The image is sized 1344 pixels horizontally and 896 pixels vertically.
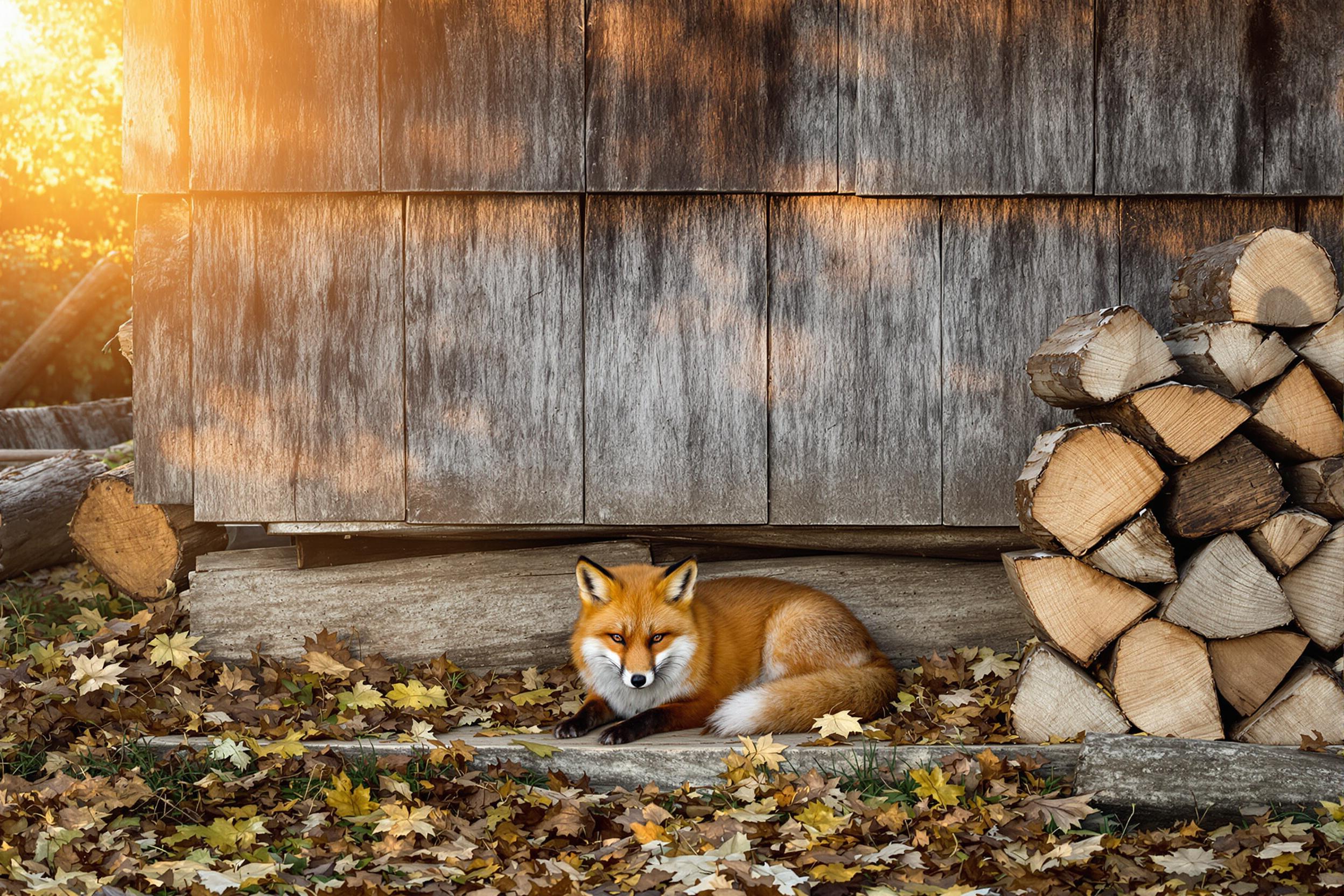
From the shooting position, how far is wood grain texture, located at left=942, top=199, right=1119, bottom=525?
13.9 feet

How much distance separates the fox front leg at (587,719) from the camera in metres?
3.72

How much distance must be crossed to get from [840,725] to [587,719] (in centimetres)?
102

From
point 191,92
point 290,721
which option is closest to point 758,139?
point 191,92

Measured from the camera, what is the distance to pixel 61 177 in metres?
17.5

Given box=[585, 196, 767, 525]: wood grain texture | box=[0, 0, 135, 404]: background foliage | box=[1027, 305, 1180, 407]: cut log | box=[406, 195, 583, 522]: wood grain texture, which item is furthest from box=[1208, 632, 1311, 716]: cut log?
box=[0, 0, 135, 404]: background foliage

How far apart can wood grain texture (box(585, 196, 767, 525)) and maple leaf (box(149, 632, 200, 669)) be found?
1.99 m

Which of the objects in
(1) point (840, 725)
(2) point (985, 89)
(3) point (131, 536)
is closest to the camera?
(1) point (840, 725)

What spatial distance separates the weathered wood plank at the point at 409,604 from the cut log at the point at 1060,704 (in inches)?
76.3

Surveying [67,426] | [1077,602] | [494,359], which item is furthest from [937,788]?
[67,426]

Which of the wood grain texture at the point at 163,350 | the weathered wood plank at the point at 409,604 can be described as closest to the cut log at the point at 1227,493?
the weathered wood plank at the point at 409,604

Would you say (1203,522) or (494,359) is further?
(494,359)

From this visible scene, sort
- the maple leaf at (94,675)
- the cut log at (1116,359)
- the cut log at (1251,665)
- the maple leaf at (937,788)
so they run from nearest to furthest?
1. the maple leaf at (937,788)
2. the cut log at (1116,359)
3. the cut log at (1251,665)
4. the maple leaf at (94,675)

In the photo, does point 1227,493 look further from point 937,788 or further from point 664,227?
point 664,227

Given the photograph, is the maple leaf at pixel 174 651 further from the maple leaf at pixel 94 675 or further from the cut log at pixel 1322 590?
the cut log at pixel 1322 590
